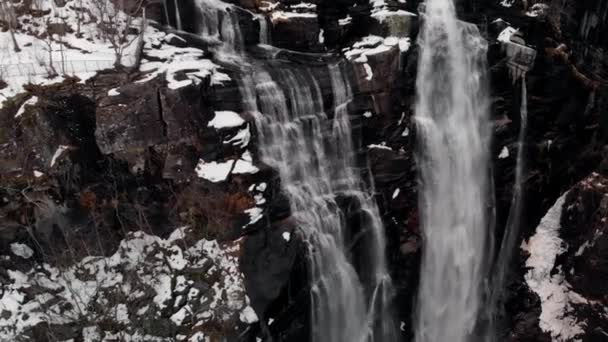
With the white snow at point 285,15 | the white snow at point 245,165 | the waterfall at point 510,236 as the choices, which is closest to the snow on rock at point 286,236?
the white snow at point 245,165

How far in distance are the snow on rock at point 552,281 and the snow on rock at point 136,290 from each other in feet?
48.1

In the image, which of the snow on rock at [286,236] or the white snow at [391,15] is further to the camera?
the white snow at [391,15]

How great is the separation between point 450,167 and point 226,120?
10159mm

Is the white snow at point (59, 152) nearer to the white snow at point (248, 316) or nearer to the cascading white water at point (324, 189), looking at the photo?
the cascading white water at point (324, 189)

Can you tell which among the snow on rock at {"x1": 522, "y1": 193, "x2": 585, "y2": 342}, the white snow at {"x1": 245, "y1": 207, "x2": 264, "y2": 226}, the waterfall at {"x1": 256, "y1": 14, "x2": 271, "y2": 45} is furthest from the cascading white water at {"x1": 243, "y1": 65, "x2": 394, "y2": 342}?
the snow on rock at {"x1": 522, "y1": 193, "x2": 585, "y2": 342}

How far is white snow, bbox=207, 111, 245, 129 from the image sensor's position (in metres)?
16.8

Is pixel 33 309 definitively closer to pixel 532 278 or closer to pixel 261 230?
pixel 261 230

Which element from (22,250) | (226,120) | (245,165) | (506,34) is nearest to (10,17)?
(22,250)

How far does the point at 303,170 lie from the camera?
1792cm

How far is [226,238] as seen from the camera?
645 inches

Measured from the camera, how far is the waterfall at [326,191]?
17.5 metres

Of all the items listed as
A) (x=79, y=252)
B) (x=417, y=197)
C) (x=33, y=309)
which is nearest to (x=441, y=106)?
(x=417, y=197)

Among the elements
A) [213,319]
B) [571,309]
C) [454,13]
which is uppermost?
[454,13]

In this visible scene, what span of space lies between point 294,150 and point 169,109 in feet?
16.0
